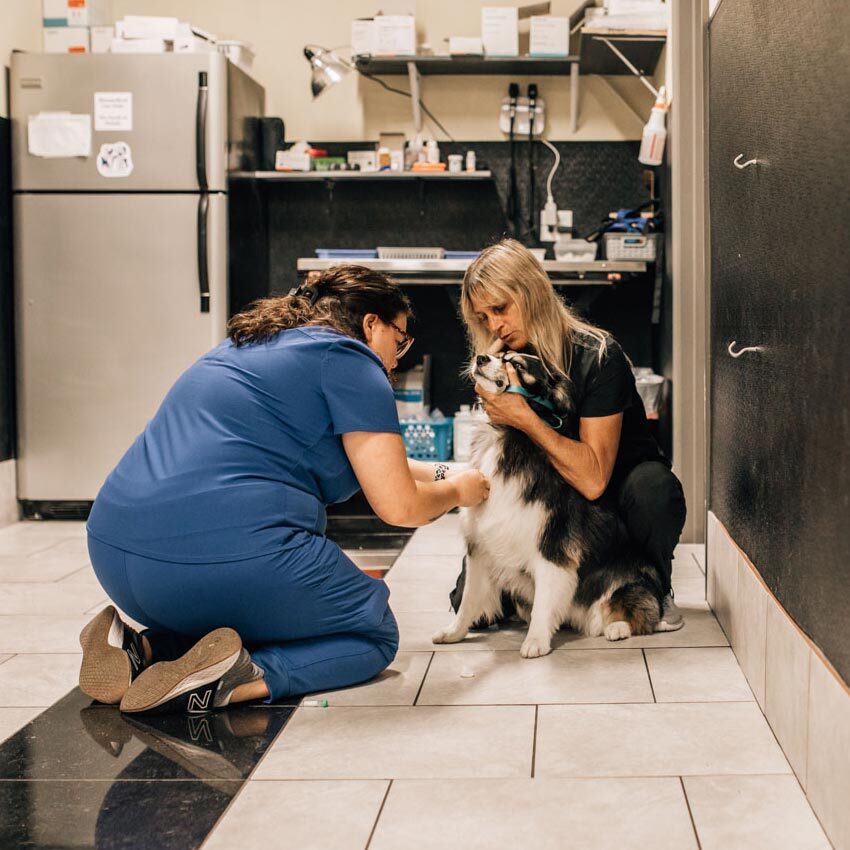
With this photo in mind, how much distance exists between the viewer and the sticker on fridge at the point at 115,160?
4500mm

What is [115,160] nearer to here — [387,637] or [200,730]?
[387,637]

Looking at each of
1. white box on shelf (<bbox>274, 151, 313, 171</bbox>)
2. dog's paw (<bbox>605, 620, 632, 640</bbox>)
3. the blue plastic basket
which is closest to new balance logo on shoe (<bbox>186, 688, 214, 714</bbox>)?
dog's paw (<bbox>605, 620, 632, 640</bbox>)

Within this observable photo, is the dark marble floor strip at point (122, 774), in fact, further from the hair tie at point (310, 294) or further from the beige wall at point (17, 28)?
the beige wall at point (17, 28)

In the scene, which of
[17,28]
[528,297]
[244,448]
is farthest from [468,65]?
[244,448]

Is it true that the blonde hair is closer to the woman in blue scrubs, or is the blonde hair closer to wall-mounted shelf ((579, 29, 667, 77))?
the woman in blue scrubs

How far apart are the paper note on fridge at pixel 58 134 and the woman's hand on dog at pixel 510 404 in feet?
9.20

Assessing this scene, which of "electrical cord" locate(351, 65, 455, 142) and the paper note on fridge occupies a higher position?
"electrical cord" locate(351, 65, 455, 142)

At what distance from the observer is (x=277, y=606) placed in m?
2.14

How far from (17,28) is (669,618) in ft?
12.6

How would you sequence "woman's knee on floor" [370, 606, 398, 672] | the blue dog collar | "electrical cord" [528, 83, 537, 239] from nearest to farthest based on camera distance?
"woman's knee on floor" [370, 606, 398, 672] → the blue dog collar → "electrical cord" [528, 83, 537, 239]

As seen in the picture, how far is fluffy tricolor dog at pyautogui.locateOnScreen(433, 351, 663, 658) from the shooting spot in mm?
2469

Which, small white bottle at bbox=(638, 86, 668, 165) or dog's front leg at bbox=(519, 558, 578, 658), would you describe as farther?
small white bottle at bbox=(638, 86, 668, 165)

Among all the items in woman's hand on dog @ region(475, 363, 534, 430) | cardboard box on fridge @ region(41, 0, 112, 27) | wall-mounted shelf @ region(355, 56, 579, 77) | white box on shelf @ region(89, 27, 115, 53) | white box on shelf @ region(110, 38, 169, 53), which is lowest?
woman's hand on dog @ region(475, 363, 534, 430)

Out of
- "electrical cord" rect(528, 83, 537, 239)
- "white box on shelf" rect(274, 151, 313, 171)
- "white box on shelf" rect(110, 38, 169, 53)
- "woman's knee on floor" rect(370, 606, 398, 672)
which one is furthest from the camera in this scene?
"electrical cord" rect(528, 83, 537, 239)
